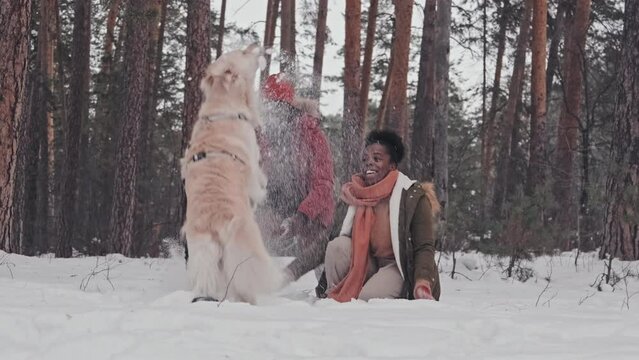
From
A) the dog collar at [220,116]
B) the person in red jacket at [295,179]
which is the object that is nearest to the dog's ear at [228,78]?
the dog collar at [220,116]

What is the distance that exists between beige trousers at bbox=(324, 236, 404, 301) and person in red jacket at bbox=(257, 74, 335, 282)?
378 millimetres

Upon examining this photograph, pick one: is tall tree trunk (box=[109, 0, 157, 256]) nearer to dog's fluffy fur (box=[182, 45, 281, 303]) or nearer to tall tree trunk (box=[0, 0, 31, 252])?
tall tree trunk (box=[0, 0, 31, 252])

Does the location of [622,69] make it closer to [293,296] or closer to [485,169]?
[293,296]

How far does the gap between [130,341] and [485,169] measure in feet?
66.4

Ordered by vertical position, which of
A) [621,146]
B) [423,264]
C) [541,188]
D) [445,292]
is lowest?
[445,292]

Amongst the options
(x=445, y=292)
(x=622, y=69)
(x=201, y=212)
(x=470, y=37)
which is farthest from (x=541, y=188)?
(x=470, y=37)

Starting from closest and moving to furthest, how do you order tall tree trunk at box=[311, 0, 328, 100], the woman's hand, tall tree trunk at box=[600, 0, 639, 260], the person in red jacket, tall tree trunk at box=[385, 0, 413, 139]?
the woman's hand
the person in red jacket
tall tree trunk at box=[600, 0, 639, 260]
tall tree trunk at box=[385, 0, 413, 139]
tall tree trunk at box=[311, 0, 328, 100]

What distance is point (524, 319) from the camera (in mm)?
4086

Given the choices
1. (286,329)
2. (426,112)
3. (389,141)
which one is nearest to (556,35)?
(426,112)

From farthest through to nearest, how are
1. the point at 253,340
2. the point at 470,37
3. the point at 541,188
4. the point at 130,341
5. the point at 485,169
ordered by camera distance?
the point at 485,169 → the point at 470,37 → the point at 541,188 → the point at 253,340 → the point at 130,341

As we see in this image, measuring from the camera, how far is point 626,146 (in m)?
8.28

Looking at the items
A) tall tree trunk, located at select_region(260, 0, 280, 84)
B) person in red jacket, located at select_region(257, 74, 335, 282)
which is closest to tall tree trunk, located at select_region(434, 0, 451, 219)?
person in red jacket, located at select_region(257, 74, 335, 282)

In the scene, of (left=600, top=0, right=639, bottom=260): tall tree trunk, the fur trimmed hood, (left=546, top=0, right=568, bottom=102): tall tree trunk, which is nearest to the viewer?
the fur trimmed hood

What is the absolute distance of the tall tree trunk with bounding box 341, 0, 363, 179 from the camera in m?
15.0
